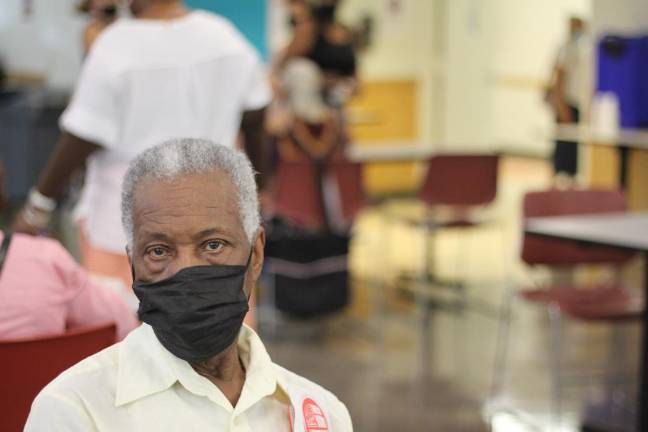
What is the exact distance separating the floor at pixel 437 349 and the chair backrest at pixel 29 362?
2.48 m

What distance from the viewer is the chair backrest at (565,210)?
5062 mm

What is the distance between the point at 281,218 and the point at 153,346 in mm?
4865

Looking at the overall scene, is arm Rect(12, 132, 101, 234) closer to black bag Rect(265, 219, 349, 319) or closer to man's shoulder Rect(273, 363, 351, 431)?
man's shoulder Rect(273, 363, 351, 431)

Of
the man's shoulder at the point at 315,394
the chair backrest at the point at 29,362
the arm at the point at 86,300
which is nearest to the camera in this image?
the man's shoulder at the point at 315,394

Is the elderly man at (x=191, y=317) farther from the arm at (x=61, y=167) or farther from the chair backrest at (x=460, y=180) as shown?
the chair backrest at (x=460, y=180)

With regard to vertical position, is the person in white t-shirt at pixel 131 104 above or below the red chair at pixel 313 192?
above

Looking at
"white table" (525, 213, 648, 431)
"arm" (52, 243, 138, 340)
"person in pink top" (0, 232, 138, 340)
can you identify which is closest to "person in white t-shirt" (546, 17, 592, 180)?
"white table" (525, 213, 648, 431)

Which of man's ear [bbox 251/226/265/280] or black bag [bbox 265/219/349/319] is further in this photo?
black bag [bbox 265/219/349/319]

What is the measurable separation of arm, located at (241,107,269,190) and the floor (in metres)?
1.40

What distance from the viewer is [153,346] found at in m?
1.68

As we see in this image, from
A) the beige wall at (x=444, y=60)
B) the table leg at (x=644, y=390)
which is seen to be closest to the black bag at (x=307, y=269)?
the table leg at (x=644, y=390)

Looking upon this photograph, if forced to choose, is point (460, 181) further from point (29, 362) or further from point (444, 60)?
point (444, 60)

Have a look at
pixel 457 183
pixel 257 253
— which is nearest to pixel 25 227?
pixel 257 253

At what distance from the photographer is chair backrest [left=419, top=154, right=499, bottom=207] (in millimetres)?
6746
